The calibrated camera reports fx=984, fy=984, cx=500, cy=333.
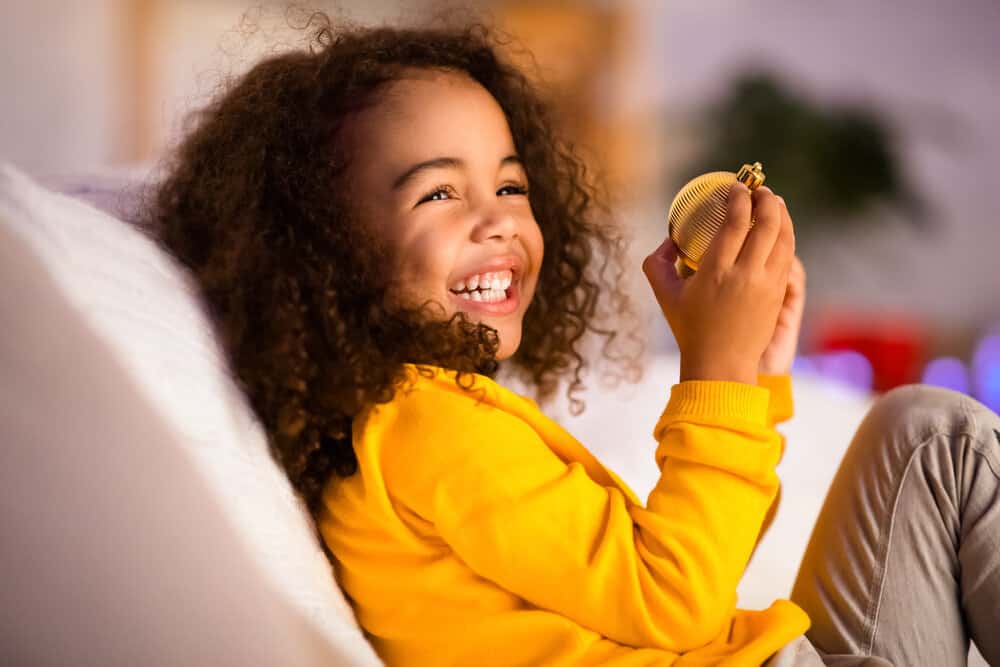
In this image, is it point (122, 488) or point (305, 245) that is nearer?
point (122, 488)

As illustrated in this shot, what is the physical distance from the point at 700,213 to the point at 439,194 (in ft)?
0.70

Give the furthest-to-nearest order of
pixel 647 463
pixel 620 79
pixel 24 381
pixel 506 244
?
pixel 620 79, pixel 647 463, pixel 506 244, pixel 24 381

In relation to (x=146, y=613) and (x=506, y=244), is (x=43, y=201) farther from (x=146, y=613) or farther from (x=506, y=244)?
(x=506, y=244)

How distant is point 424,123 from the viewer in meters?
0.81

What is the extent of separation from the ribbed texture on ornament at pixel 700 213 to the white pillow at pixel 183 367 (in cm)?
36

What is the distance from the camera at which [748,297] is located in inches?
29.2

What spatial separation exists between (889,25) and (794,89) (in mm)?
378

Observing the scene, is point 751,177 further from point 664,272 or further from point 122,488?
point 122,488

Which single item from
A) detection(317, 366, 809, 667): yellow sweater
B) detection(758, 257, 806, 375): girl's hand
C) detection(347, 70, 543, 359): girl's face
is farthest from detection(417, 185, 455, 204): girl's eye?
detection(758, 257, 806, 375): girl's hand

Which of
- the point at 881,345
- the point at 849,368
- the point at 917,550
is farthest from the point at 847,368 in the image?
the point at 917,550

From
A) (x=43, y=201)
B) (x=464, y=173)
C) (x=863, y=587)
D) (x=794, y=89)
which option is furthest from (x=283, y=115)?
(x=794, y=89)

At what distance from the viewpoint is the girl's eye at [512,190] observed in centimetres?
88

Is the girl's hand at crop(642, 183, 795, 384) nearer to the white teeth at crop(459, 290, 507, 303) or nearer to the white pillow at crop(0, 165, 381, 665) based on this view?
the white teeth at crop(459, 290, 507, 303)

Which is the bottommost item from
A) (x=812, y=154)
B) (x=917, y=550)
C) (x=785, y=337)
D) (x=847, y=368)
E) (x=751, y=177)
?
(x=847, y=368)
